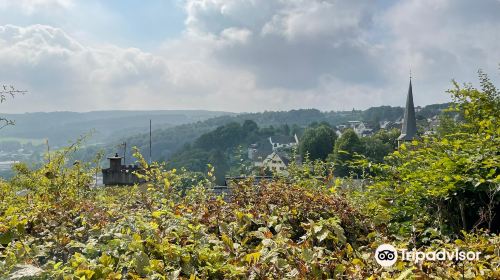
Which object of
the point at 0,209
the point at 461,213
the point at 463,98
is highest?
the point at 463,98

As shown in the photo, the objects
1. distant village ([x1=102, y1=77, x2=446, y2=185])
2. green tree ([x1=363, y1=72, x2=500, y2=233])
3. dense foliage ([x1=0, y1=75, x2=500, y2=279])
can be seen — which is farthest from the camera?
distant village ([x1=102, y1=77, x2=446, y2=185])

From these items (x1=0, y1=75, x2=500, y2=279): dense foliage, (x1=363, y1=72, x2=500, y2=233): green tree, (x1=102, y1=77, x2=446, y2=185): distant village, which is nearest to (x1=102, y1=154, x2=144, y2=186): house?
(x1=102, y1=77, x2=446, y2=185): distant village

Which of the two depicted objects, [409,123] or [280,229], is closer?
[280,229]

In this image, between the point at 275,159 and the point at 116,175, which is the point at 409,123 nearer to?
the point at 116,175

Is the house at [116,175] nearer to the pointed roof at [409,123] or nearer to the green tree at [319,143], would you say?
the pointed roof at [409,123]

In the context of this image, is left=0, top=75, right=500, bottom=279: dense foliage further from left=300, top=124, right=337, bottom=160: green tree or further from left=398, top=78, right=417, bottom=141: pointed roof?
left=300, top=124, right=337, bottom=160: green tree

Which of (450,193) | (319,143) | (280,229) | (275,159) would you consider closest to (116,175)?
→ (275,159)

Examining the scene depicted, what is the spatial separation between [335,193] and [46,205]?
2.82 metres

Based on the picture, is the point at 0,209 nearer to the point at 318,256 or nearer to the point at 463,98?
the point at 318,256

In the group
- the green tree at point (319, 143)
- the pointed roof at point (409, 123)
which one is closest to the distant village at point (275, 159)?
the pointed roof at point (409, 123)

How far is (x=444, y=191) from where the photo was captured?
3510 millimetres

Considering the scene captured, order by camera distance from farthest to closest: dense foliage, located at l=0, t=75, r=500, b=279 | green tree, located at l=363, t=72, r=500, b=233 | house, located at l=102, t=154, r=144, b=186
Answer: house, located at l=102, t=154, r=144, b=186 < green tree, located at l=363, t=72, r=500, b=233 < dense foliage, located at l=0, t=75, r=500, b=279

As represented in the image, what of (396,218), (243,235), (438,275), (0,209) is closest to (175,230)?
(243,235)

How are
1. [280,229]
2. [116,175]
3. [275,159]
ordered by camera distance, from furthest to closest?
[116,175], [275,159], [280,229]
